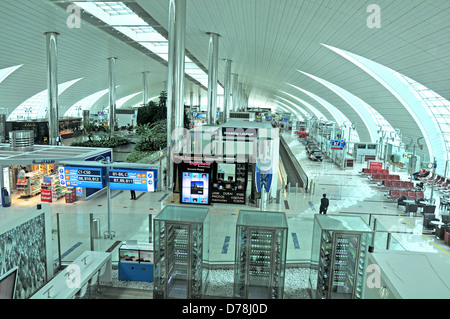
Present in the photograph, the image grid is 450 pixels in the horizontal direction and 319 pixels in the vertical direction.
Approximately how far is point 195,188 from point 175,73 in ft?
21.5

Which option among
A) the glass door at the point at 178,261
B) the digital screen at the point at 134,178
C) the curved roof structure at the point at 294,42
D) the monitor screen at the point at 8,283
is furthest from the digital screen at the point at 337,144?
the monitor screen at the point at 8,283

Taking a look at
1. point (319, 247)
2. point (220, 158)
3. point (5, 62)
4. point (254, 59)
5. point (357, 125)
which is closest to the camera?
point (319, 247)

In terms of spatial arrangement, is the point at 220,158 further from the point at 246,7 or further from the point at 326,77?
the point at 326,77

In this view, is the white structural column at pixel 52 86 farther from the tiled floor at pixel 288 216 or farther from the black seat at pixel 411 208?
the black seat at pixel 411 208

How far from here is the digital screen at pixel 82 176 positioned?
10680 millimetres

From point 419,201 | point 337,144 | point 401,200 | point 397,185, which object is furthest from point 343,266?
point 337,144

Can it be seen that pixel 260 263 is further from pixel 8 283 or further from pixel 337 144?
pixel 337 144

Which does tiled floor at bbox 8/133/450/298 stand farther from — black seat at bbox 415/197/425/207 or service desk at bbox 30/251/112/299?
service desk at bbox 30/251/112/299

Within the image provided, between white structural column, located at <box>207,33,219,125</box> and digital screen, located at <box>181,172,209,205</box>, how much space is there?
15.7m

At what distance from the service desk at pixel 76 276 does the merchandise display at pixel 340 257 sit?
4.15m

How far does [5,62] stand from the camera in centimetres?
3081

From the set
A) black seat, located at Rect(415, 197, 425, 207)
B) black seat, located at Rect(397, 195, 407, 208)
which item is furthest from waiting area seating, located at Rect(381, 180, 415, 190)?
black seat, located at Rect(397, 195, 407, 208)
